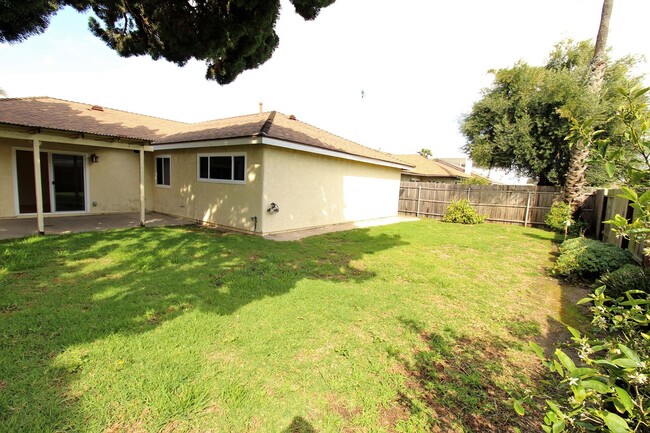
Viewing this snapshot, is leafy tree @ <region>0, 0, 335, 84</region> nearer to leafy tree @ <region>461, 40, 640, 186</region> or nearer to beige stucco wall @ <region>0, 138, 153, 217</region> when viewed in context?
beige stucco wall @ <region>0, 138, 153, 217</region>

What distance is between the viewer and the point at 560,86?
1402cm

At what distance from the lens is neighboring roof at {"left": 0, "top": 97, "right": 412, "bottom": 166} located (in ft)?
31.1

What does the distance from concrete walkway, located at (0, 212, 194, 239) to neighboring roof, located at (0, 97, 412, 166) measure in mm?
2954

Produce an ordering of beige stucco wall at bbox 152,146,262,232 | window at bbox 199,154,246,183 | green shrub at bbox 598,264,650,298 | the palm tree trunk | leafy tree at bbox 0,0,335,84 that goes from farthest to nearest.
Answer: the palm tree trunk → window at bbox 199,154,246,183 → beige stucco wall at bbox 152,146,262,232 → leafy tree at bbox 0,0,335,84 → green shrub at bbox 598,264,650,298

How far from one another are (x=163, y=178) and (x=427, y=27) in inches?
495

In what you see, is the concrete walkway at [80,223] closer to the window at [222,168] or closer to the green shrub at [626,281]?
the window at [222,168]

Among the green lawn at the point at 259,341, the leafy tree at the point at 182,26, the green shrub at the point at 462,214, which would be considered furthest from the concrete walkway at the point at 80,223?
the green shrub at the point at 462,214

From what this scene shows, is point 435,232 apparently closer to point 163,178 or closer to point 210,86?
point 210,86

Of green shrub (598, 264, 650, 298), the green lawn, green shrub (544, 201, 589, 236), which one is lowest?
the green lawn

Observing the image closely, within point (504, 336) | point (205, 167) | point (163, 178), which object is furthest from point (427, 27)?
point (163, 178)

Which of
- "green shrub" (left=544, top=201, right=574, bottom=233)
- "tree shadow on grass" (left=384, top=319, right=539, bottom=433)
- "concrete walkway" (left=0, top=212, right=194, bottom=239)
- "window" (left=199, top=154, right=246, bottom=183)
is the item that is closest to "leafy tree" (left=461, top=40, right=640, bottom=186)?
"green shrub" (left=544, top=201, right=574, bottom=233)

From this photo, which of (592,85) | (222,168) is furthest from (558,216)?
(222,168)

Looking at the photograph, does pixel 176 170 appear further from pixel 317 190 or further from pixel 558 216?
pixel 558 216

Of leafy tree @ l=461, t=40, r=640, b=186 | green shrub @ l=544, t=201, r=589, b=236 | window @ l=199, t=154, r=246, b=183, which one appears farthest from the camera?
leafy tree @ l=461, t=40, r=640, b=186
